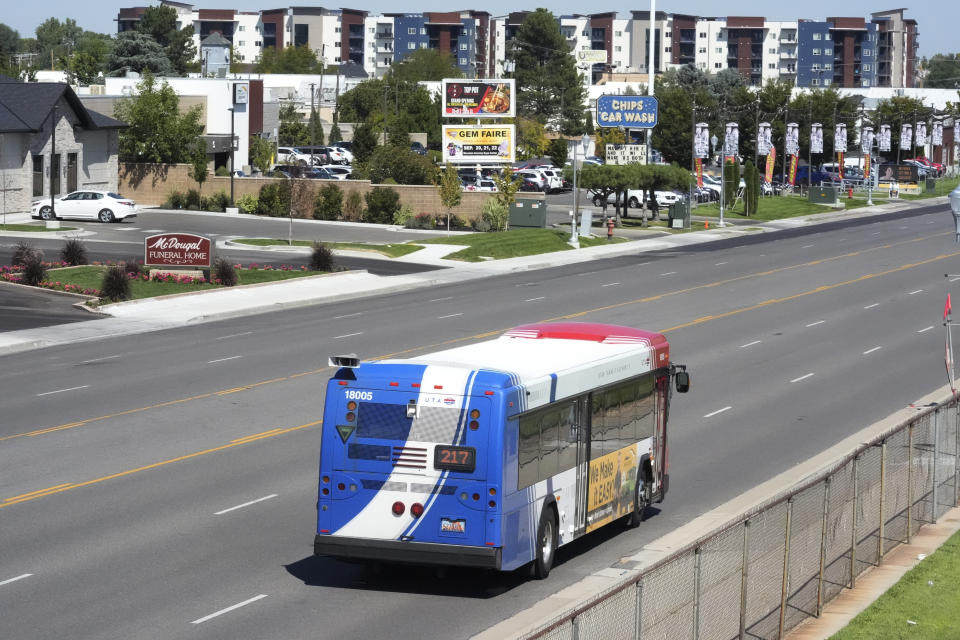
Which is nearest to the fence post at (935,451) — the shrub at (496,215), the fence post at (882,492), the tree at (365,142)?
the fence post at (882,492)

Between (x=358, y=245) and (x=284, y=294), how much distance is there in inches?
581

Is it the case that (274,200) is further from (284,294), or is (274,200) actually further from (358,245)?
(284,294)

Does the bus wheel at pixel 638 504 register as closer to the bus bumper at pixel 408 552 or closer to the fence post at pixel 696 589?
the bus bumper at pixel 408 552

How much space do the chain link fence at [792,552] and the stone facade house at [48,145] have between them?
56.1m

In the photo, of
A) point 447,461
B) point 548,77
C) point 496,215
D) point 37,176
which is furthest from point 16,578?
point 548,77

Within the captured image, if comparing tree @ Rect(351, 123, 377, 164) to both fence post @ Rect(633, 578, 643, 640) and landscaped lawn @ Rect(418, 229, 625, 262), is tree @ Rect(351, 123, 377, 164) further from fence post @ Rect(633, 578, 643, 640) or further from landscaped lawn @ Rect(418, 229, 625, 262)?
fence post @ Rect(633, 578, 643, 640)

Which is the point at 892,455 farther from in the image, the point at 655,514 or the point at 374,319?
the point at 374,319

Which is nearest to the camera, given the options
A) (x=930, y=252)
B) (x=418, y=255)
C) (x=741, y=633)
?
(x=741, y=633)

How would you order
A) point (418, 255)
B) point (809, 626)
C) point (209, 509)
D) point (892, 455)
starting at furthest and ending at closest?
point (418, 255) < point (209, 509) < point (892, 455) < point (809, 626)

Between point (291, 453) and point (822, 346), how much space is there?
1804cm

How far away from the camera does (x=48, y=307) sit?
41062 mm

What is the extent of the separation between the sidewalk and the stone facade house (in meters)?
10.6

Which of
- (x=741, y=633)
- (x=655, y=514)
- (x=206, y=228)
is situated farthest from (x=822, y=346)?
(x=206, y=228)

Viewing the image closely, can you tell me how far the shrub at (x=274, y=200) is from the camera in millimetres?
74000
